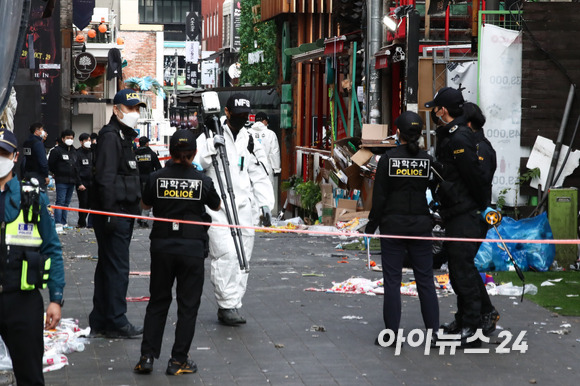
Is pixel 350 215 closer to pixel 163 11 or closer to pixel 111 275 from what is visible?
pixel 111 275

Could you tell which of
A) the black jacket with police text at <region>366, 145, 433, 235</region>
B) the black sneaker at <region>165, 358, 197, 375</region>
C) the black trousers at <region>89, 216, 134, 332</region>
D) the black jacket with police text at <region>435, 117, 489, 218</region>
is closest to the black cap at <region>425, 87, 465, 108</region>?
the black jacket with police text at <region>435, 117, 489, 218</region>

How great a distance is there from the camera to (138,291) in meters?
11.8

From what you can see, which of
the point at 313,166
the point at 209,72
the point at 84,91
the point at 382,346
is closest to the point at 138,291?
the point at 382,346

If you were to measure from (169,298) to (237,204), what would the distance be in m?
2.18

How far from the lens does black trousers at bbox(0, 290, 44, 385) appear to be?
18.3 feet

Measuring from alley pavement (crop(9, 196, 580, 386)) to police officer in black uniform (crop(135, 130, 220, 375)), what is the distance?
0.71 ft

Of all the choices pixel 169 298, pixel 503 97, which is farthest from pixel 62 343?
pixel 503 97

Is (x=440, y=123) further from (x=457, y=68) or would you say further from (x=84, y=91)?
(x=84, y=91)

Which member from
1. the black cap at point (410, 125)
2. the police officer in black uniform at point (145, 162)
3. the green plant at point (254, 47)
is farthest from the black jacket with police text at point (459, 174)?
the green plant at point (254, 47)

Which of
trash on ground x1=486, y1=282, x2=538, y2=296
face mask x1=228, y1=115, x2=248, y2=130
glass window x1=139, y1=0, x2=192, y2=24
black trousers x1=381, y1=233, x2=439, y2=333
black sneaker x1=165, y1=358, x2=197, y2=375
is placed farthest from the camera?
glass window x1=139, y1=0, x2=192, y2=24

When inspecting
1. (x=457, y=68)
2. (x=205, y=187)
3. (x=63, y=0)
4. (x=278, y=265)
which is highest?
(x=63, y=0)

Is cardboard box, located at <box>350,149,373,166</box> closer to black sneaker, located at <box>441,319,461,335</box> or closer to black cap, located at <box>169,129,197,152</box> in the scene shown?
black sneaker, located at <box>441,319,461,335</box>

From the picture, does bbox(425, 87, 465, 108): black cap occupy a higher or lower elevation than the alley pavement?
higher

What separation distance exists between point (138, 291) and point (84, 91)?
42.1 metres
